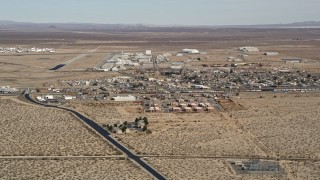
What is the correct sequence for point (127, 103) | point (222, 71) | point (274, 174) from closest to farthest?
point (274, 174)
point (127, 103)
point (222, 71)

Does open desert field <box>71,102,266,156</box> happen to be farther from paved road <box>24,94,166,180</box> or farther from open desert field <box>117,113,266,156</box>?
paved road <box>24,94,166,180</box>

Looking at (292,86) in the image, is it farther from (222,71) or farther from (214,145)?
(214,145)

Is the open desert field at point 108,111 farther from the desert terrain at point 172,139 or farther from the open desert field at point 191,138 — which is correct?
the open desert field at point 191,138

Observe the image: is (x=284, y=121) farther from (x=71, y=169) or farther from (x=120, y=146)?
(x=71, y=169)

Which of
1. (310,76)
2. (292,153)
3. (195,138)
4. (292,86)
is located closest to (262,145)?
(292,153)

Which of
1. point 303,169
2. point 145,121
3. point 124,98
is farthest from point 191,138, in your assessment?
point 124,98
